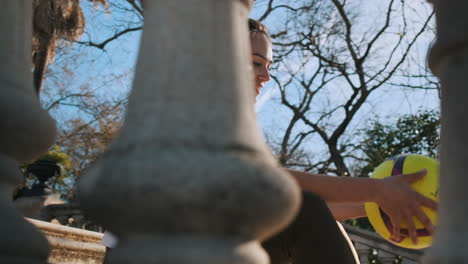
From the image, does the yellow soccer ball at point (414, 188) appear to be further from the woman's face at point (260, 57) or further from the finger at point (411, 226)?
the woman's face at point (260, 57)

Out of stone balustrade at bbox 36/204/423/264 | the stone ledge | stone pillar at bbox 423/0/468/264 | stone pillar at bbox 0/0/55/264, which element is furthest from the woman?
stone balustrade at bbox 36/204/423/264

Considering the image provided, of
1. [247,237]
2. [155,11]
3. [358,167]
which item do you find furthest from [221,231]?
[358,167]

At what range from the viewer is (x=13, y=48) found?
123 cm

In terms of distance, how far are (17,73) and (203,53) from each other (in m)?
0.62

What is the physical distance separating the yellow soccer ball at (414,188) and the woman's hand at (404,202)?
37 mm

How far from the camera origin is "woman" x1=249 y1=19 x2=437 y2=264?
68.1 inches

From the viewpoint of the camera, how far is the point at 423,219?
1639mm

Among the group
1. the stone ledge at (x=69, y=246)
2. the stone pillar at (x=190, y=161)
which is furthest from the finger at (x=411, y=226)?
the stone ledge at (x=69, y=246)

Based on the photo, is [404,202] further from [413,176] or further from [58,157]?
[58,157]

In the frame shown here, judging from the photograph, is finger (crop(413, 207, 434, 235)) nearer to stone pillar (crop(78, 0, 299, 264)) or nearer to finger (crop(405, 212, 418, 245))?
finger (crop(405, 212, 418, 245))

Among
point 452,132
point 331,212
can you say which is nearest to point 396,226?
point 331,212

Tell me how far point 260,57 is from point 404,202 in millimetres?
1581

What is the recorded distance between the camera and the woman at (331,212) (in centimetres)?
173

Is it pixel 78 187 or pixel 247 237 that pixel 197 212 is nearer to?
pixel 247 237
